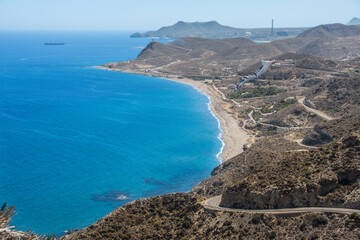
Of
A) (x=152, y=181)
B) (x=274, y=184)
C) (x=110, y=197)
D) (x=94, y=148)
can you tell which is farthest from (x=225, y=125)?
(x=274, y=184)

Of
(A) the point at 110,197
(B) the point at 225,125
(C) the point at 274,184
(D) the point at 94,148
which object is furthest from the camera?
(B) the point at 225,125

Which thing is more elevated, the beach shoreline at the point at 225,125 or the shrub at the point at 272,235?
the shrub at the point at 272,235

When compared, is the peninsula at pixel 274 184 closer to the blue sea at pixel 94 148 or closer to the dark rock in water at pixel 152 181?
the dark rock in water at pixel 152 181

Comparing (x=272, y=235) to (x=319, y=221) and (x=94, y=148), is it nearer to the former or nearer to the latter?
(x=319, y=221)

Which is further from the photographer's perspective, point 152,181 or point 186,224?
point 152,181

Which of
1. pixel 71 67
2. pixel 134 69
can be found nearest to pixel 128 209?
pixel 134 69

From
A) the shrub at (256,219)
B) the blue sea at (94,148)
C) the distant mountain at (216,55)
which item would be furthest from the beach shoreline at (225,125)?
the shrub at (256,219)

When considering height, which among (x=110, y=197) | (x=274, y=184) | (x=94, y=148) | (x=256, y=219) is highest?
(x=274, y=184)
